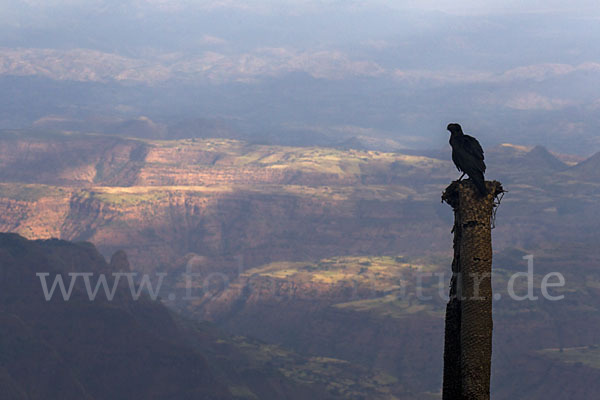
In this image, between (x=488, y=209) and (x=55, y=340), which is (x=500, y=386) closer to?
(x=55, y=340)

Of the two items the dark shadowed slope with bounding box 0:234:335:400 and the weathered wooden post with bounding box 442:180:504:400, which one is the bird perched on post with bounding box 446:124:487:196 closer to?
the weathered wooden post with bounding box 442:180:504:400

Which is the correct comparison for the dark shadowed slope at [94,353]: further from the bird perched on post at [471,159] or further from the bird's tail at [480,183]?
the bird's tail at [480,183]

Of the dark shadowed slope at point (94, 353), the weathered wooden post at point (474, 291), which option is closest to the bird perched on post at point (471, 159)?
the weathered wooden post at point (474, 291)

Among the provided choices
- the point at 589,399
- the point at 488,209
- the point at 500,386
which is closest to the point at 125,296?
the point at 500,386

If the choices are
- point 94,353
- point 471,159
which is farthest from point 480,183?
point 94,353

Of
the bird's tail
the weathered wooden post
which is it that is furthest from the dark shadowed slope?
the bird's tail
